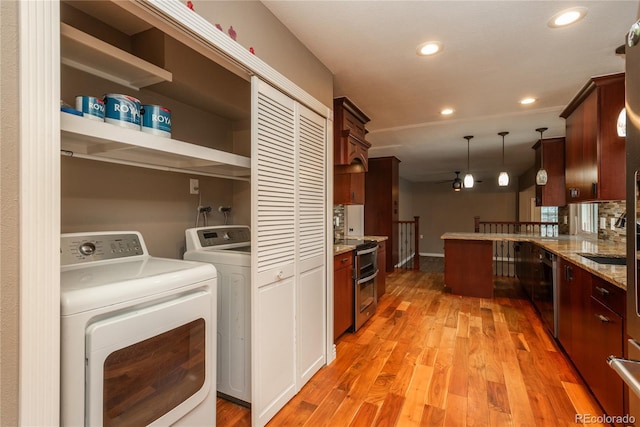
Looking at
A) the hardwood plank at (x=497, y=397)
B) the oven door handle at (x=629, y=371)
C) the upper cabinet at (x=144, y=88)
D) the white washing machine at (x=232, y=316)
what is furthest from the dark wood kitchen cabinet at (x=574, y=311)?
the upper cabinet at (x=144, y=88)

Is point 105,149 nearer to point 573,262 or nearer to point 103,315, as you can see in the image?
point 103,315

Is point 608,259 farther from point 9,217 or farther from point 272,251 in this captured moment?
point 9,217

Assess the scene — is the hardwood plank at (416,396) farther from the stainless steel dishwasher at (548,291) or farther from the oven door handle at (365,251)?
the stainless steel dishwasher at (548,291)

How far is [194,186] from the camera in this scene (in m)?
2.27

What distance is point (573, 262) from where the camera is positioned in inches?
88.9

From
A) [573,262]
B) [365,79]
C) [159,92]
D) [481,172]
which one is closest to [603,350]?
[573,262]

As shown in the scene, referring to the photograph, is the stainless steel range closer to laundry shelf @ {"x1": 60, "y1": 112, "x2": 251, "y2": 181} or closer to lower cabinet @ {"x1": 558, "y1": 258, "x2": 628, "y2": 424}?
laundry shelf @ {"x1": 60, "y1": 112, "x2": 251, "y2": 181}

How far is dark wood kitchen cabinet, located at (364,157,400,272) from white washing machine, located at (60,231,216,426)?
17.3 ft

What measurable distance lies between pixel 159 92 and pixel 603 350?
318cm

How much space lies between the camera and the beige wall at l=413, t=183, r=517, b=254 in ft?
30.6

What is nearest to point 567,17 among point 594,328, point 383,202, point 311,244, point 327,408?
point 594,328

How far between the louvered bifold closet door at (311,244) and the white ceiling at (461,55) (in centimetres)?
58

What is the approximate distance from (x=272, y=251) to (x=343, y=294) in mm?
1340

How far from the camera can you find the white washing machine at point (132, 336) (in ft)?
3.16
